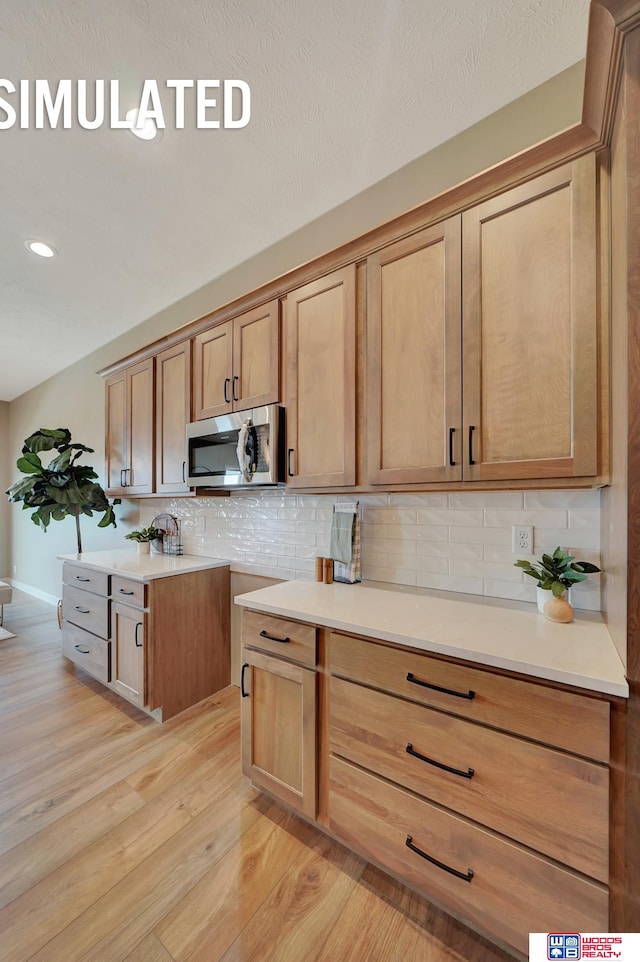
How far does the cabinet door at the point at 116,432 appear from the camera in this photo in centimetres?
311

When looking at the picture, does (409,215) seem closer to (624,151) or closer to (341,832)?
(624,151)

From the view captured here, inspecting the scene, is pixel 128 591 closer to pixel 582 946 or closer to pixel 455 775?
→ pixel 455 775

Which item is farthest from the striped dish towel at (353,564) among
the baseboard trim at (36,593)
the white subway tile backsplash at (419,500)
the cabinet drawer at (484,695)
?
the baseboard trim at (36,593)

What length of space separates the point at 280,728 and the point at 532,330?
1799 mm

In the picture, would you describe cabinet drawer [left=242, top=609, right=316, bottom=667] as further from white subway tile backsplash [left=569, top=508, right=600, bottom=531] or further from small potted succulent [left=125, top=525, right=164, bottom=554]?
small potted succulent [left=125, top=525, right=164, bottom=554]

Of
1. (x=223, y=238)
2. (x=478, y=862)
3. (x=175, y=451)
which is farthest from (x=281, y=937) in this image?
(x=223, y=238)

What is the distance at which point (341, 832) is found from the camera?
1.39 metres

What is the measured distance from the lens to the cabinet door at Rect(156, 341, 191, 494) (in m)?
2.54

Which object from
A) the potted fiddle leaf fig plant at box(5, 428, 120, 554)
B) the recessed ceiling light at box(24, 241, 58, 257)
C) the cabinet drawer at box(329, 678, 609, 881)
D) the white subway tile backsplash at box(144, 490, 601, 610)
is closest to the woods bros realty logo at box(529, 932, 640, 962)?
the cabinet drawer at box(329, 678, 609, 881)

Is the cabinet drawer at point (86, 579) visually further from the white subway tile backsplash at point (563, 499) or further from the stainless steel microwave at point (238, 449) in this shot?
the white subway tile backsplash at point (563, 499)

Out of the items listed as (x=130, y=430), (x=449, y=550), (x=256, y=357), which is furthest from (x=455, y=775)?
(x=130, y=430)

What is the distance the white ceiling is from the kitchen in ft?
1.75

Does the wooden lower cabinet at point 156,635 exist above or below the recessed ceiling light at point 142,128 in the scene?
below

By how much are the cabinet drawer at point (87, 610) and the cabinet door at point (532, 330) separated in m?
2.52
